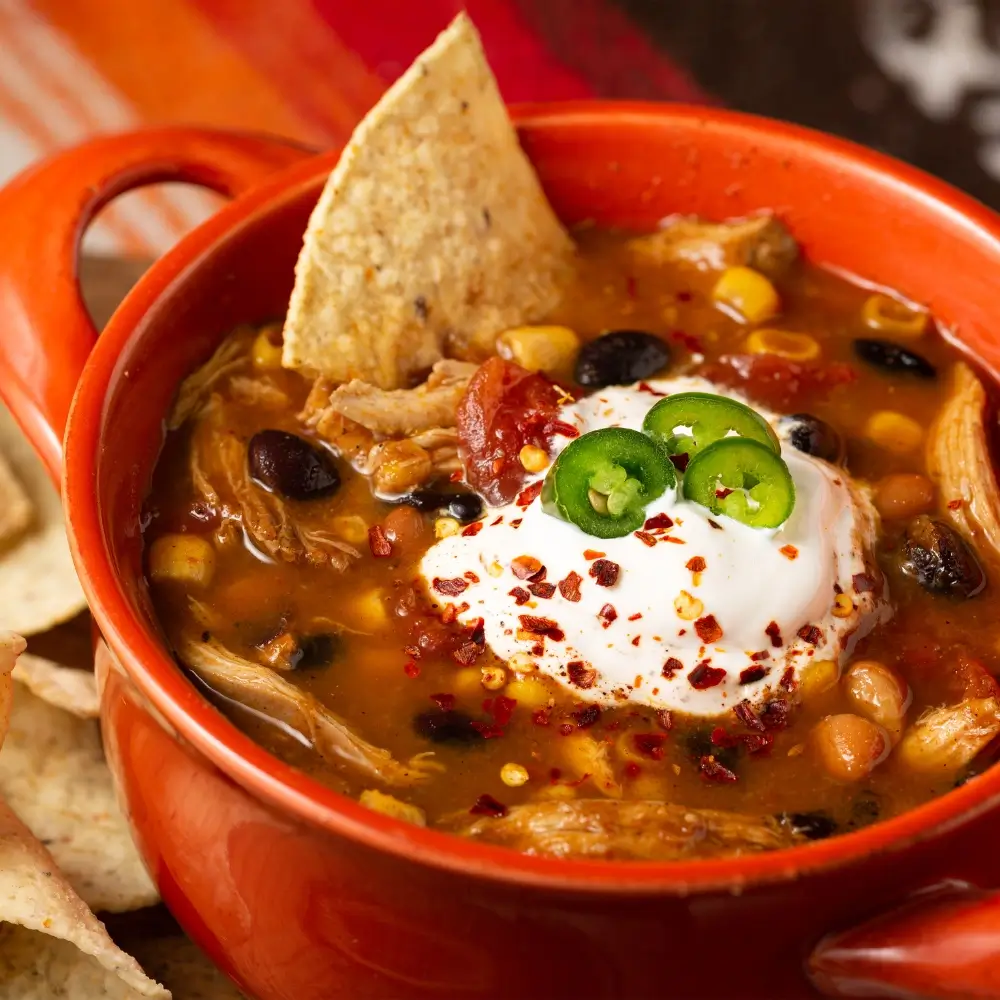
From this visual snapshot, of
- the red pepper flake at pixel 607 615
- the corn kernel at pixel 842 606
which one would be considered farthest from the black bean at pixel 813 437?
the red pepper flake at pixel 607 615

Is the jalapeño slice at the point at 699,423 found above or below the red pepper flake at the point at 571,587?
above

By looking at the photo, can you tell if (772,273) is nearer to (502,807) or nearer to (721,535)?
(721,535)

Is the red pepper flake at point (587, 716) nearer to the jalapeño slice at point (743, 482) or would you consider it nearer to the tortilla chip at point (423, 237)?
the jalapeño slice at point (743, 482)

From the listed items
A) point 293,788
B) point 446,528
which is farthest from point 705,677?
point 293,788

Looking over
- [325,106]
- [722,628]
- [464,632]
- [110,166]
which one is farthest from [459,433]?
[325,106]

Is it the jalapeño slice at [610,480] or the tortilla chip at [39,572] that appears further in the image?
the tortilla chip at [39,572]

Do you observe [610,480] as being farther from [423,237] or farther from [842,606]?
[423,237]

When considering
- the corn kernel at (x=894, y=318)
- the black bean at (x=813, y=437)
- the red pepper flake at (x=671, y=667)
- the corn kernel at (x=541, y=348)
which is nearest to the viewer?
the red pepper flake at (x=671, y=667)

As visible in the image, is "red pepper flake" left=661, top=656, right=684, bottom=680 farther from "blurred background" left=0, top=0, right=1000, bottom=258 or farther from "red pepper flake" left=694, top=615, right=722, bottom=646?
"blurred background" left=0, top=0, right=1000, bottom=258
